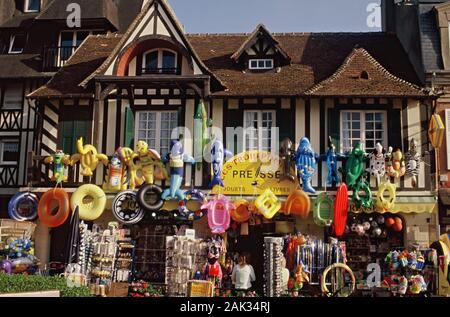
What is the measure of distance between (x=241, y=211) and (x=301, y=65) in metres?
5.40

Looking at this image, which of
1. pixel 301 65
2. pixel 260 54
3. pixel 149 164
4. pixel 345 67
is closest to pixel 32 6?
pixel 260 54

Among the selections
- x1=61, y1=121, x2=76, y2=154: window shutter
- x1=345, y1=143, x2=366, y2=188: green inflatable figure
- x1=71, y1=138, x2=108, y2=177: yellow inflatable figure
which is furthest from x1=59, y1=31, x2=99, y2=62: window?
x1=345, y1=143, x2=366, y2=188: green inflatable figure

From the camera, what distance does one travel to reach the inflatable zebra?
16562mm

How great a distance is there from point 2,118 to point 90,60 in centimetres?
498

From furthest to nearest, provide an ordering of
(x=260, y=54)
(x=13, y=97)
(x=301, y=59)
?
1. (x=13, y=97)
2. (x=301, y=59)
3. (x=260, y=54)

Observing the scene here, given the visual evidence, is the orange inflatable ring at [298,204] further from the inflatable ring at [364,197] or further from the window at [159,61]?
the window at [159,61]

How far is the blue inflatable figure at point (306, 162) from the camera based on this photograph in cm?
1639

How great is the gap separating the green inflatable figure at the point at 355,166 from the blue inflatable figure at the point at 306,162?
986mm

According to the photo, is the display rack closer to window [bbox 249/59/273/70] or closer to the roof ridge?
window [bbox 249/59/273/70]

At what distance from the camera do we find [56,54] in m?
22.1

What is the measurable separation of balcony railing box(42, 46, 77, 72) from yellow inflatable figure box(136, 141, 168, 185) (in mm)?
6992

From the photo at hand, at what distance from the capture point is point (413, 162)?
1656 centimetres

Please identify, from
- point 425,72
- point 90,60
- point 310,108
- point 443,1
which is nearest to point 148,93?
point 90,60

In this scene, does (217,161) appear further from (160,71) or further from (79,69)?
(79,69)
